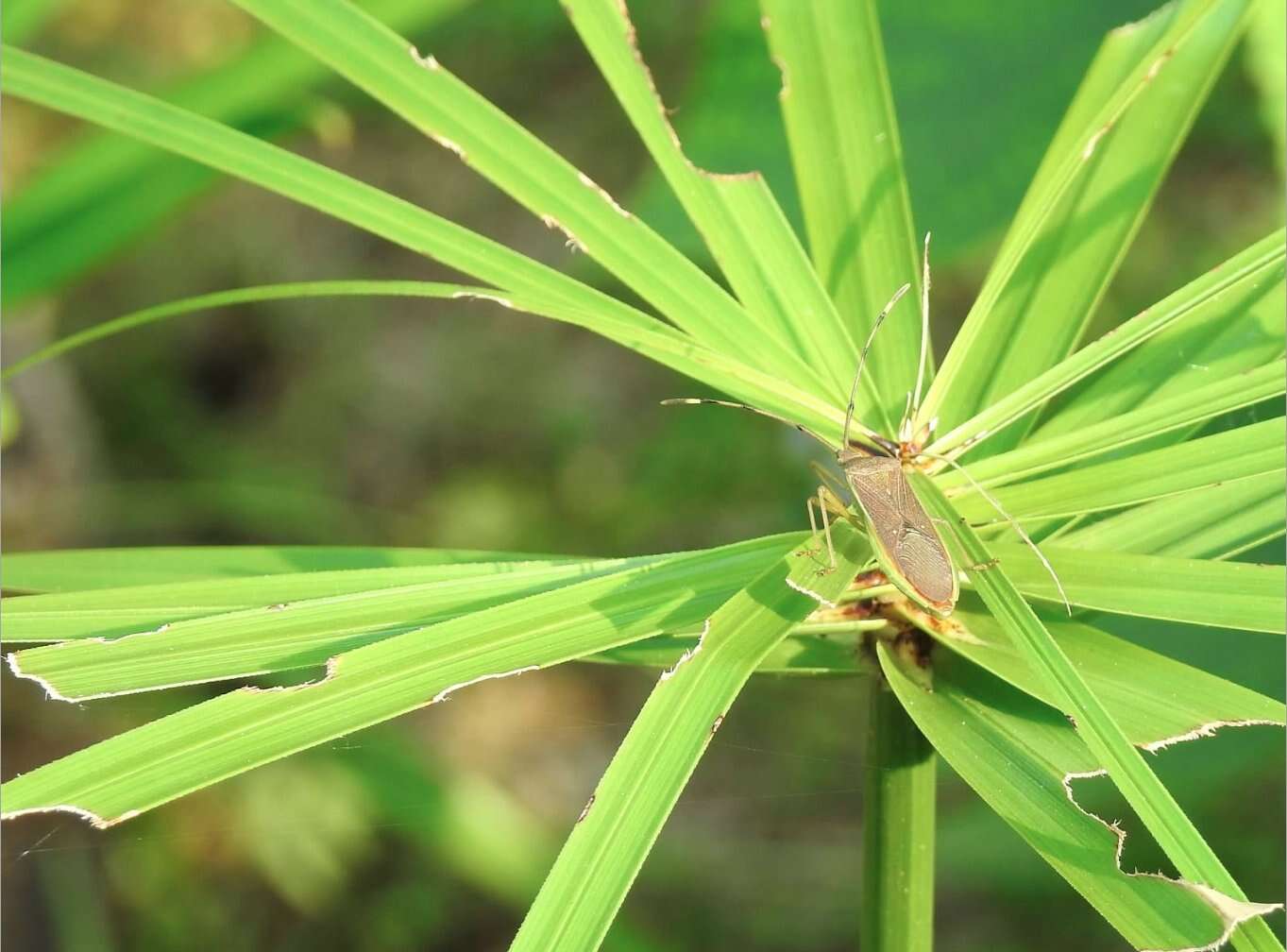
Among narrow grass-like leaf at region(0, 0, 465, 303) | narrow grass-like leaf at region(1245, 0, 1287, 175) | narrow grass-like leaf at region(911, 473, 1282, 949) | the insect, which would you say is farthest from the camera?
narrow grass-like leaf at region(0, 0, 465, 303)

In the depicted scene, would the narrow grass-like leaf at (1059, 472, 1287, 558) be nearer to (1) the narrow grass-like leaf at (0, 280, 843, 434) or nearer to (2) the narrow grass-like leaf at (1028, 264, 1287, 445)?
(2) the narrow grass-like leaf at (1028, 264, 1287, 445)

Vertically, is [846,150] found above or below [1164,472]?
A: above

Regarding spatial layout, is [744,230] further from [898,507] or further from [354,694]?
[354,694]

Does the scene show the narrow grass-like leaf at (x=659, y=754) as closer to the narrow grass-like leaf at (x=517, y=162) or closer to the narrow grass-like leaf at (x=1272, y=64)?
the narrow grass-like leaf at (x=517, y=162)

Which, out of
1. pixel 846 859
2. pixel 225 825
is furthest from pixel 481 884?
pixel 846 859

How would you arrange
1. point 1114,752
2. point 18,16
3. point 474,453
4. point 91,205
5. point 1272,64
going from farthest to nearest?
point 474,453, point 91,205, point 18,16, point 1272,64, point 1114,752

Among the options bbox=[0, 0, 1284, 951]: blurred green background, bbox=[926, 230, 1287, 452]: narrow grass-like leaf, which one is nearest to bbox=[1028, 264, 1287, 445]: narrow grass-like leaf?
bbox=[926, 230, 1287, 452]: narrow grass-like leaf

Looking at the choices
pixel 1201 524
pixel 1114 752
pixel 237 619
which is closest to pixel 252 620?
pixel 237 619
